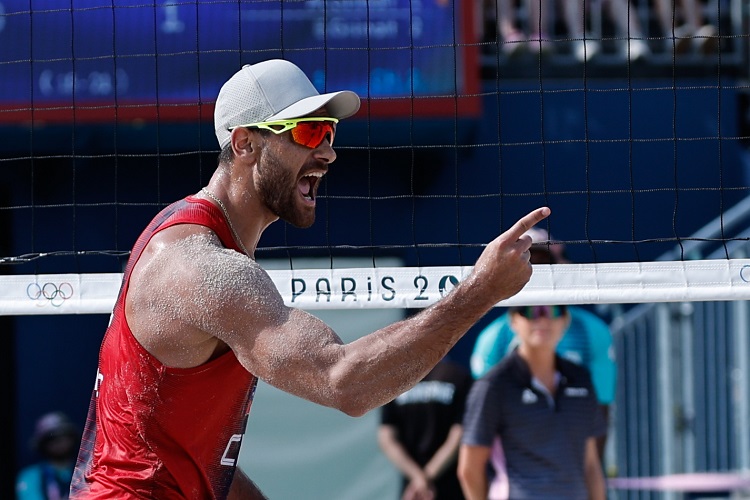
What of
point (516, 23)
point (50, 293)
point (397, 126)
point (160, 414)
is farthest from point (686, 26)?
point (160, 414)

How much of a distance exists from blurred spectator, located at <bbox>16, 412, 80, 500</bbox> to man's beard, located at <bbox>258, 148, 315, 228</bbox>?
185 inches

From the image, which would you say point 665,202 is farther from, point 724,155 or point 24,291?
point 24,291

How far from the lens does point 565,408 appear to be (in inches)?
217

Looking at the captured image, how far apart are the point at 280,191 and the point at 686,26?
21.7ft

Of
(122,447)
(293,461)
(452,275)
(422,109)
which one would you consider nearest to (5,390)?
(293,461)

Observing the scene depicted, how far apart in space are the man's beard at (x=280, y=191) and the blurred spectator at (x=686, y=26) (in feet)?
20.2

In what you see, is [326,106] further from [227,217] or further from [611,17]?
[611,17]

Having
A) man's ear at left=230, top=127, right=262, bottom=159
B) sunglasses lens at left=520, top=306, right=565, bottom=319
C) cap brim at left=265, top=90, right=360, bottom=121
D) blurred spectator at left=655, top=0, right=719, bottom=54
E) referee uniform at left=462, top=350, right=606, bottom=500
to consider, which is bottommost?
referee uniform at left=462, top=350, right=606, bottom=500

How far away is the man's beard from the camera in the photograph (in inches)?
123

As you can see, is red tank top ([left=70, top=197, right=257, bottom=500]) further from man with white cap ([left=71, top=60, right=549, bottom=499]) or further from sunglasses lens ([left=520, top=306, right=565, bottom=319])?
sunglasses lens ([left=520, top=306, right=565, bottom=319])

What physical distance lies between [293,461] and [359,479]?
0.44 m

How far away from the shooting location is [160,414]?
2949 millimetres

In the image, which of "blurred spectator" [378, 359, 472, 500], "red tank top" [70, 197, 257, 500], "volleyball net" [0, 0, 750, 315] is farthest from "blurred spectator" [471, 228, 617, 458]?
"red tank top" [70, 197, 257, 500]

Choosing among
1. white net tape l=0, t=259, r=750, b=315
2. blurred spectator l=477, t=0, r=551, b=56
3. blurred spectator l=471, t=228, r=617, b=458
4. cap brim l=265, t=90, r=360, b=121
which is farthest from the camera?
blurred spectator l=477, t=0, r=551, b=56
